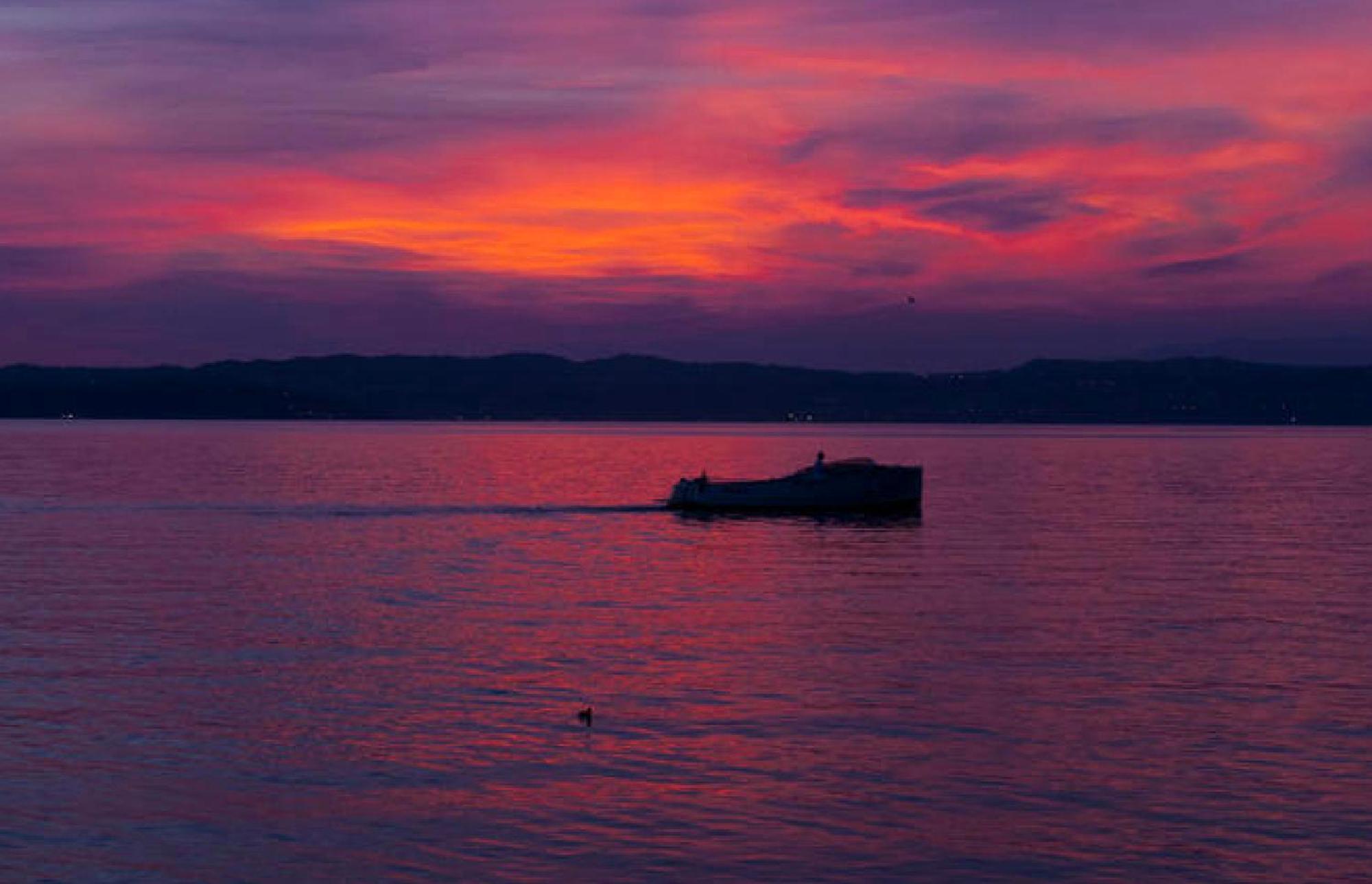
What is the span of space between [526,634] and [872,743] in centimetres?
1572

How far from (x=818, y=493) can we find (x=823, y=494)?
10.3 inches

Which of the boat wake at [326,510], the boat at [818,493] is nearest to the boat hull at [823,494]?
the boat at [818,493]

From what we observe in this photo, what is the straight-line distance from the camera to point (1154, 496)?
390 ft

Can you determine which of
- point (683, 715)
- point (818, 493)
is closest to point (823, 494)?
point (818, 493)

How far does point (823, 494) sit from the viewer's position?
99.1m

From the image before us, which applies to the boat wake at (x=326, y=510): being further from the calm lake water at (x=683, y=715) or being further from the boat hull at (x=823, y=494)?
the calm lake water at (x=683, y=715)

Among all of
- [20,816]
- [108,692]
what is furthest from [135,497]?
[20,816]

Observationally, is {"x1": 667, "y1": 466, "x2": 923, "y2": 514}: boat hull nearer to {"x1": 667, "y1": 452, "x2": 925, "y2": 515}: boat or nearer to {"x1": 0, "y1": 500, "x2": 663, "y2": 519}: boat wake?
{"x1": 667, "y1": 452, "x2": 925, "y2": 515}: boat

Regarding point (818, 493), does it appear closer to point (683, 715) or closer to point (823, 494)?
point (823, 494)

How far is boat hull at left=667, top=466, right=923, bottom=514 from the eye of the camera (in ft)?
324

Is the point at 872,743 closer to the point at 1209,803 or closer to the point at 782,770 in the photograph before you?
the point at 782,770

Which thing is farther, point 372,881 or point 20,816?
point 20,816

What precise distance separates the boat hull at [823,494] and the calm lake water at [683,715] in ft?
95.7

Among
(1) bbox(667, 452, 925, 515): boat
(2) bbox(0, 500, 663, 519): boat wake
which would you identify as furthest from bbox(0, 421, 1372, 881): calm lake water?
(1) bbox(667, 452, 925, 515): boat
